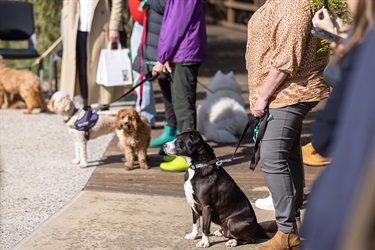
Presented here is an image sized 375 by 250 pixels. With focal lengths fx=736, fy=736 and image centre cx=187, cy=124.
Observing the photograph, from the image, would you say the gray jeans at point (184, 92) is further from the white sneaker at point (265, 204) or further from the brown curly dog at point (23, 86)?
the brown curly dog at point (23, 86)

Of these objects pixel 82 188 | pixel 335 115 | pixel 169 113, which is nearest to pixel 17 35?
pixel 169 113

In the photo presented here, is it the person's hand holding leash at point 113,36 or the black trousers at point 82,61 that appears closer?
the person's hand holding leash at point 113,36

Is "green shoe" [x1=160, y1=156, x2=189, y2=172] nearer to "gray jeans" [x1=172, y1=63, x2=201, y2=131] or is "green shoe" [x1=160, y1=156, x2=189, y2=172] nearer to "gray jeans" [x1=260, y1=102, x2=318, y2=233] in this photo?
"gray jeans" [x1=172, y1=63, x2=201, y2=131]

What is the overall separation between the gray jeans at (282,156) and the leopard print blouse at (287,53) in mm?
71

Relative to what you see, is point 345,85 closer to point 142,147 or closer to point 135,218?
point 135,218

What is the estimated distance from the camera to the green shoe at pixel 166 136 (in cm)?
780

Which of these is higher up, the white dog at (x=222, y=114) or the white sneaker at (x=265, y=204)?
the white sneaker at (x=265, y=204)

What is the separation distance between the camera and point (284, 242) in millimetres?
4652

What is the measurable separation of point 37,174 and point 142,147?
3.39 feet

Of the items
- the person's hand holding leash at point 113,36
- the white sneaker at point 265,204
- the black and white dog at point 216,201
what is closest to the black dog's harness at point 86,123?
the person's hand holding leash at point 113,36

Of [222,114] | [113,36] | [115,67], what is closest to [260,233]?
[222,114]

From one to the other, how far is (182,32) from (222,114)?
196 cm

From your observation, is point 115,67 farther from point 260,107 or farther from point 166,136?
point 260,107

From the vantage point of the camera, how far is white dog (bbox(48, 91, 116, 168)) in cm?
719
